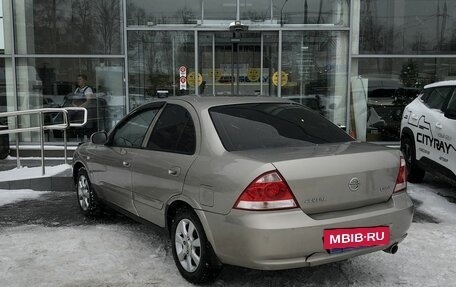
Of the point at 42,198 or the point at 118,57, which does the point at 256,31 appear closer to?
the point at 118,57

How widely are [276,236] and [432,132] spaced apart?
454cm

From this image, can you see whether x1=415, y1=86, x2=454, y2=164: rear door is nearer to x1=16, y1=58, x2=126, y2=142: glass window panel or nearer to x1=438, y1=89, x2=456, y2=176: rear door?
x1=438, y1=89, x2=456, y2=176: rear door

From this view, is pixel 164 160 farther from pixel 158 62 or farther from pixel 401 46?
pixel 401 46

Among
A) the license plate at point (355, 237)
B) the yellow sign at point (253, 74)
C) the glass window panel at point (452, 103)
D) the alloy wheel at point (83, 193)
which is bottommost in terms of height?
the alloy wheel at point (83, 193)

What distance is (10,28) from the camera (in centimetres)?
1068

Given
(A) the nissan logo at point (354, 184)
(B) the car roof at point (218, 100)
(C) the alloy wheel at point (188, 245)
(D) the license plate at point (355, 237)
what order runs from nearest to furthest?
(D) the license plate at point (355, 237) → (A) the nissan logo at point (354, 184) → (C) the alloy wheel at point (188, 245) → (B) the car roof at point (218, 100)

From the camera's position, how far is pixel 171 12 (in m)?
11.0

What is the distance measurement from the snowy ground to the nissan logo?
33.7 inches

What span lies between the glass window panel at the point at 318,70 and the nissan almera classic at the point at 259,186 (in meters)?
6.54

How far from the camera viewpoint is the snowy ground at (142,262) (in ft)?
13.2

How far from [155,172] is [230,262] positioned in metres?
1.18

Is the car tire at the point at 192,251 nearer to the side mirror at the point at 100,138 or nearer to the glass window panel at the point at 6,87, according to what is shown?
the side mirror at the point at 100,138

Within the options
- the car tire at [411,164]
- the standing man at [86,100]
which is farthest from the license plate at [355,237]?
the standing man at [86,100]

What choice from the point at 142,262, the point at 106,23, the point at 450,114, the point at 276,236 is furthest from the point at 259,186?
the point at 106,23
